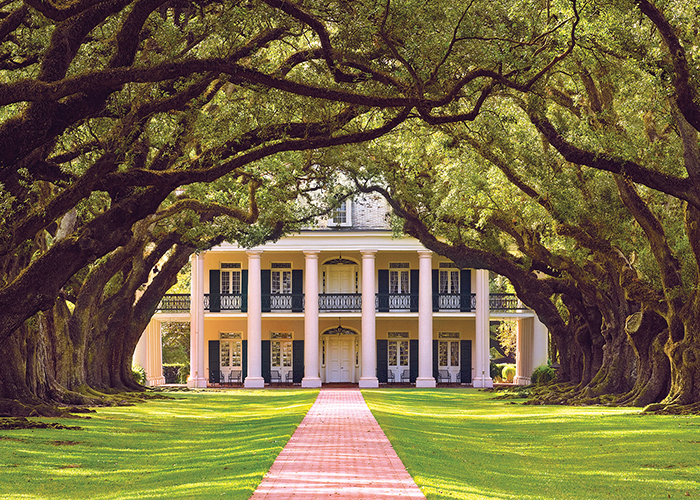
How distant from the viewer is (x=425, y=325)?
39.2 meters

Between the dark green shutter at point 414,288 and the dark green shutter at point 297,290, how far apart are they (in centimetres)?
501

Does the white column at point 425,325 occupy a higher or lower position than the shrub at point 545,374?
higher

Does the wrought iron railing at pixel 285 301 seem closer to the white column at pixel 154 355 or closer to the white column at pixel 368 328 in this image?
the white column at pixel 368 328

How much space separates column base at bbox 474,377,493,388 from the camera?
40219 mm

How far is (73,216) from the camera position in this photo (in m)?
19.5

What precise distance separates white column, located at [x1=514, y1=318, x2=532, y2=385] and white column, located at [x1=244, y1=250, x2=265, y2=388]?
11.8 meters

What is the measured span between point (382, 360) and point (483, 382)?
4.72m

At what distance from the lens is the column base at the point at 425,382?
39281mm

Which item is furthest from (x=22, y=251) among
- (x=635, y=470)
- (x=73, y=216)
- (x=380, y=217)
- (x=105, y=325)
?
(x=380, y=217)

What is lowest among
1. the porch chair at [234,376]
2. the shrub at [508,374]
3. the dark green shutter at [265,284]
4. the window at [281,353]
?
the shrub at [508,374]

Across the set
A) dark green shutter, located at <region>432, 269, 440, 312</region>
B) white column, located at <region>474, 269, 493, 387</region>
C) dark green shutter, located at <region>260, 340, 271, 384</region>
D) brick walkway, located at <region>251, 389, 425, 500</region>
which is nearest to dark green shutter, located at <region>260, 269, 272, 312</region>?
dark green shutter, located at <region>260, 340, 271, 384</region>

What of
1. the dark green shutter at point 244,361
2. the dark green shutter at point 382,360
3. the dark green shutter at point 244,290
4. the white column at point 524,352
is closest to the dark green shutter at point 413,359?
the dark green shutter at point 382,360

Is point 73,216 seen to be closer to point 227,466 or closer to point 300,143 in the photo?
point 300,143

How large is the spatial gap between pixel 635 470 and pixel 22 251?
11.4 metres
